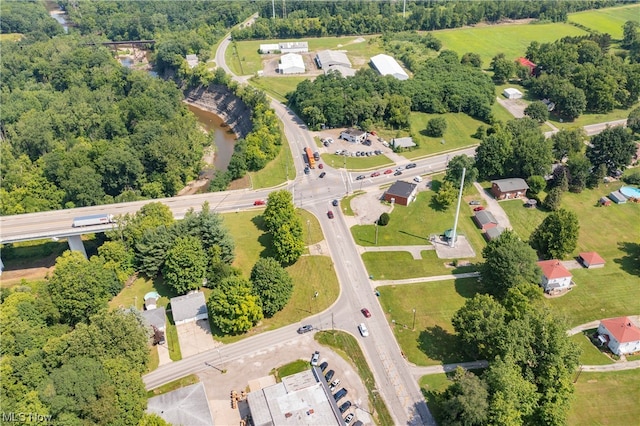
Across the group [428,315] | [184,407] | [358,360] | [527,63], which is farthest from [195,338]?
[527,63]

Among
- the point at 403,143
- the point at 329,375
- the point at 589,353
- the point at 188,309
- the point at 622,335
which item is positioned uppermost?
the point at 403,143

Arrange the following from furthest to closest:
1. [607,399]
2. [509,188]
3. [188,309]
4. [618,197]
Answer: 1. [618,197]
2. [509,188]
3. [188,309]
4. [607,399]

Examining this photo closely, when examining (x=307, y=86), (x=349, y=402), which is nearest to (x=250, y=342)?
(x=349, y=402)

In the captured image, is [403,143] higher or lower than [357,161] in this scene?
higher

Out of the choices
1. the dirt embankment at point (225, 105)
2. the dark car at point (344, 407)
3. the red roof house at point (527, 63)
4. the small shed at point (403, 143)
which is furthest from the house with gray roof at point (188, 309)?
the red roof house at point (527, 63)

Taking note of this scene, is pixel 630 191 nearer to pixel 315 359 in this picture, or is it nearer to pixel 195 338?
pixel 315 359

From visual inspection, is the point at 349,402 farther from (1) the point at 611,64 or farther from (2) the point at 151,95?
(1) the point at 611,64
